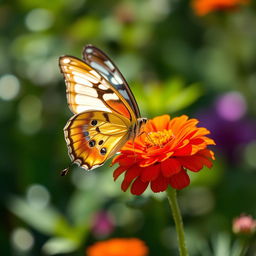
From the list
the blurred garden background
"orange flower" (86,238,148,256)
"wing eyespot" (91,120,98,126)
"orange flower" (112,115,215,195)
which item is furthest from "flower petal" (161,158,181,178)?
the blurred garden background

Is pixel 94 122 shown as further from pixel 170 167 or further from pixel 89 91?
pixel 170 167

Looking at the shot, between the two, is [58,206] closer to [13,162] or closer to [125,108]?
[13,162]

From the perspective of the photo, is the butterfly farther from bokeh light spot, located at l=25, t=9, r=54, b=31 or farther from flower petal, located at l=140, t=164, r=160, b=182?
bokeh light spot, located at l=25, t=9, r=54, b=31

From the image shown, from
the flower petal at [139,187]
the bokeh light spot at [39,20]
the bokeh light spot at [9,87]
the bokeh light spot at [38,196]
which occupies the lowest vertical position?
the bokeh light spot at [38,196]

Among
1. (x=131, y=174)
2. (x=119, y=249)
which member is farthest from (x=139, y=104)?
(x=131, y=174)

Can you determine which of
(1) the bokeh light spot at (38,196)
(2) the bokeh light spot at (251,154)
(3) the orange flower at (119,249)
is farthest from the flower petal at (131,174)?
(2) the bokeh light spot at (251,154)

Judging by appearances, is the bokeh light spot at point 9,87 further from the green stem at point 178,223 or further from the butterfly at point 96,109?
the green stem at point 178,223

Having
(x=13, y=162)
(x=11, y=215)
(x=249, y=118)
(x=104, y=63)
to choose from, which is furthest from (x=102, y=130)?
(x=249, y=118)
